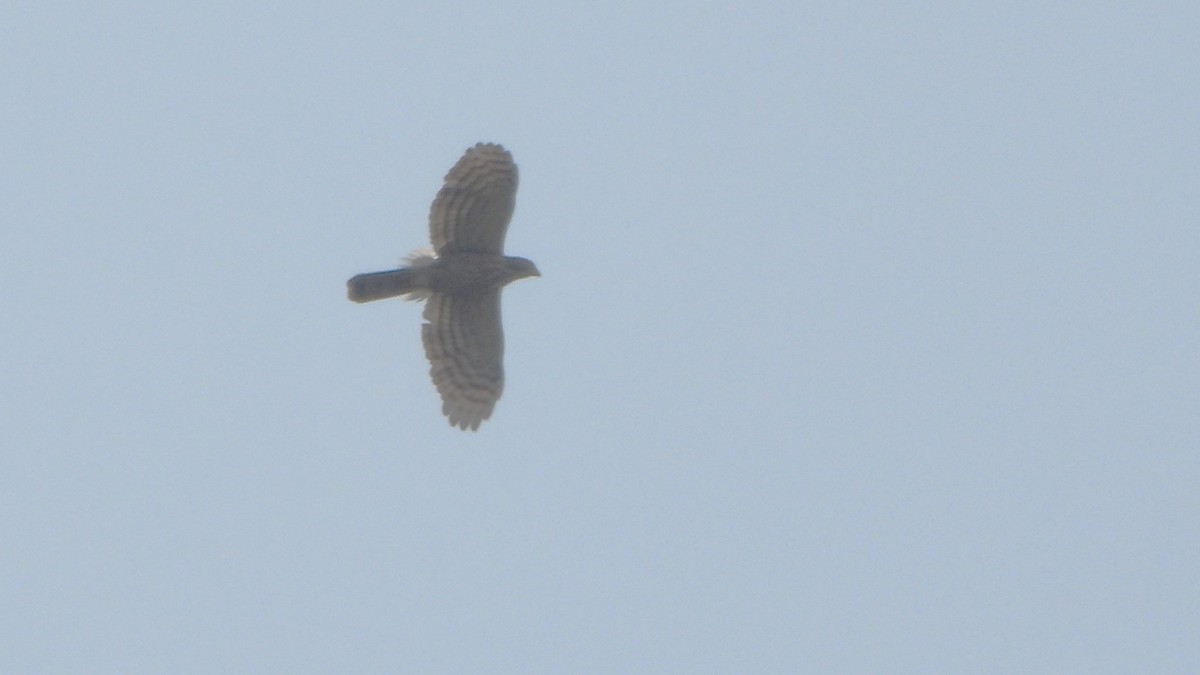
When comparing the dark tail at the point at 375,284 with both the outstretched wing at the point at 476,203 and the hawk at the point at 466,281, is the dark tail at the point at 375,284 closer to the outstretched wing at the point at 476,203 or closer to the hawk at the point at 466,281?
the hawk at the point at 466,281

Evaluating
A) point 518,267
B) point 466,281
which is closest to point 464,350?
point 466,281

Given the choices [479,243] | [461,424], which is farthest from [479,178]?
[461,424]

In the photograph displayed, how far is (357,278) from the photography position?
2044 centimetres

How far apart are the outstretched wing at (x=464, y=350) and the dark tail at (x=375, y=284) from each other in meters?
0.56

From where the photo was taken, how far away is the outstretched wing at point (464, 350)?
827 inches

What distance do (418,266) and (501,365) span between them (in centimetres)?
132

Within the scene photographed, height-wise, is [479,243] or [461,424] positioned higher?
[479,243]

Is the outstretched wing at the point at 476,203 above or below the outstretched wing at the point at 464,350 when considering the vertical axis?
above

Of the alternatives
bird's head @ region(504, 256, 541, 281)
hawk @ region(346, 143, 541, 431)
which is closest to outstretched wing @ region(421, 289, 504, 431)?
hawk @ region(346, 143, 541, 431)

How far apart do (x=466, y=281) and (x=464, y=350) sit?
0.71 meters

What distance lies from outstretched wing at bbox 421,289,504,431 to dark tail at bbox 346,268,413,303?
0.56m

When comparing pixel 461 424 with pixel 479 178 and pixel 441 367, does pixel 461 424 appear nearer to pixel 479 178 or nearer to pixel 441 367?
pixel 441 367

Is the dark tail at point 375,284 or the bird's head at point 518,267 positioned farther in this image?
the bird's head at point 518,267

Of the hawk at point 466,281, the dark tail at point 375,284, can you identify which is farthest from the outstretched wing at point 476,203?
the dark tail at point 375,284
